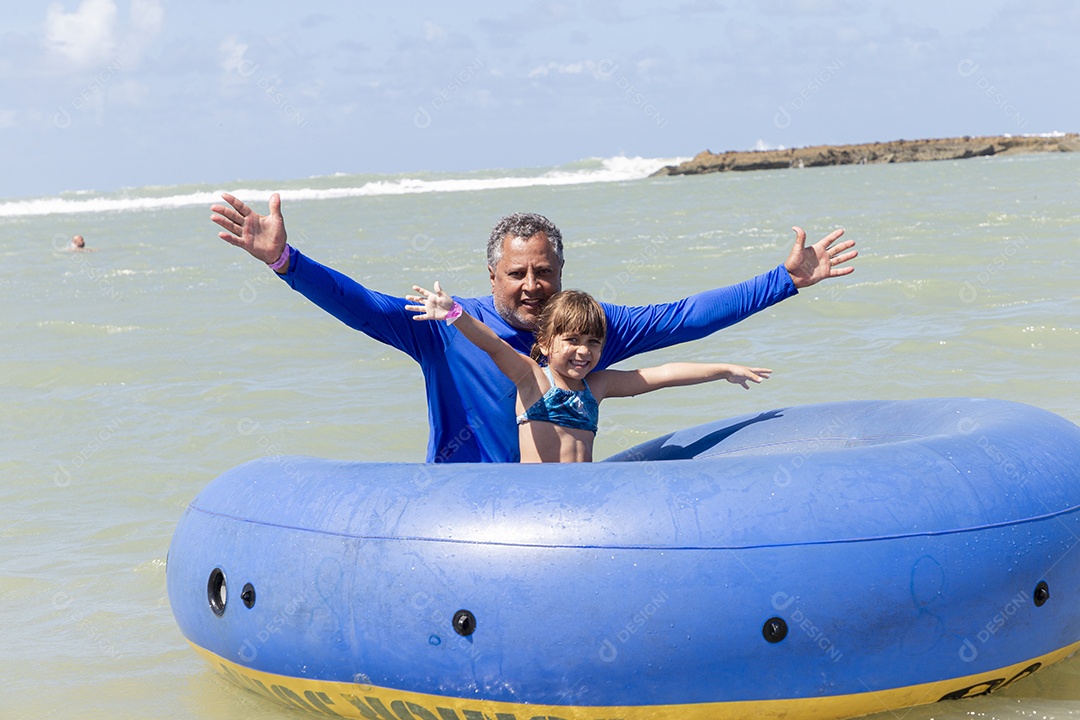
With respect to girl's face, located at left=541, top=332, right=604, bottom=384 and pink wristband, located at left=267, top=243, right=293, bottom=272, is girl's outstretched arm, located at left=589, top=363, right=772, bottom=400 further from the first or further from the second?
pink wristband, located at left=267, top=243, right=293, bottom=272

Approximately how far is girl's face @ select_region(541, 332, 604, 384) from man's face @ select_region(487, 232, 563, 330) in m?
0.18

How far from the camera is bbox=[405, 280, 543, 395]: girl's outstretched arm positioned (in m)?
3.52

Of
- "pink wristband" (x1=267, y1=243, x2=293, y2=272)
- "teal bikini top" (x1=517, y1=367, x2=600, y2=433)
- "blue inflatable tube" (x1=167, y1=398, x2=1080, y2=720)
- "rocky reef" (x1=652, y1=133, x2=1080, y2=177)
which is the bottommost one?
"blue inflatable tube" (x1=167, y1=398, x2=1080, y2=720)

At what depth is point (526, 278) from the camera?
4.03 metres

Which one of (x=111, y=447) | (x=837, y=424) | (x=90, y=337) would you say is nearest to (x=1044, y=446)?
(x=837, y=424)

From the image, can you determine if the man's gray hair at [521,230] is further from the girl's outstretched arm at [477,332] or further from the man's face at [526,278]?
the girl's outstretched arm at [477,332]

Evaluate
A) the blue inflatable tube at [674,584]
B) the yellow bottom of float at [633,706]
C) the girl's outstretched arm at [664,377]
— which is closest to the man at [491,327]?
the girl's outstretched arm at [664,377]

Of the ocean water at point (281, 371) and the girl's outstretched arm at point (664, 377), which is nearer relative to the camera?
the girl's outstretched arm at point (664, 377)

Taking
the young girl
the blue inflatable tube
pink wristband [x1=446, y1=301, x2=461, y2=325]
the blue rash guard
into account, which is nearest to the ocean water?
the blue inflatable tube

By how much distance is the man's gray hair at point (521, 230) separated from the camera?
4.02 meters

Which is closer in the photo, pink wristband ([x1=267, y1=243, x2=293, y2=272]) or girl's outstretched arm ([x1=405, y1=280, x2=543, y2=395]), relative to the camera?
girl's outstretched arm ([x1=405, y1=280, x2=543, y2=395])

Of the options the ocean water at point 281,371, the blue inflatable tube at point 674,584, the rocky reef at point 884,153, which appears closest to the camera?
the blue inflatable tube at point 674,584

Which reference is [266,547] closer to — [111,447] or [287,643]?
[287,643]

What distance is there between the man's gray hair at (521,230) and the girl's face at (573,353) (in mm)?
336
